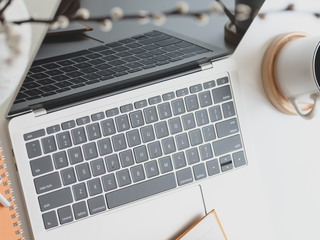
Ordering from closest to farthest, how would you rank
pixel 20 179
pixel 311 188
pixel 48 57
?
pixel 48 57 → pixel 20 179 → pixel 311 188

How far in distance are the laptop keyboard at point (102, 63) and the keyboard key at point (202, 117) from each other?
0.12m

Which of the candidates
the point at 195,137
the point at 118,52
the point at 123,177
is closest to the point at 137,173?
the point at 123,177

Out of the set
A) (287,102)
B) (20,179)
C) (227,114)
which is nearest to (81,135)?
(20,179)

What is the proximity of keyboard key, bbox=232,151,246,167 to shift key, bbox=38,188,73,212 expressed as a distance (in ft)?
1.01

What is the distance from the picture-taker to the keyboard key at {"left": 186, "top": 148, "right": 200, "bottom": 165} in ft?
1.80

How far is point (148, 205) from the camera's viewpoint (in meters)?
0.53

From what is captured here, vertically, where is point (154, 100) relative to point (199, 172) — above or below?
above

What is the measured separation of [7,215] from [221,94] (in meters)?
0.43

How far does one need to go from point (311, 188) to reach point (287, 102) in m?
0.20

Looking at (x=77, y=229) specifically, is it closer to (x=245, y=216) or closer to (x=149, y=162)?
(x=149, y=162)

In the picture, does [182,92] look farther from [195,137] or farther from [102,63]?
[102,63]

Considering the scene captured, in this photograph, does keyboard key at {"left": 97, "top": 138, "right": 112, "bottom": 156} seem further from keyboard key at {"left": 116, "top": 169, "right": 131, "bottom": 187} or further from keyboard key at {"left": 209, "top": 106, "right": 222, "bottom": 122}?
keyboard key at {"left": 209, "top": 106, "right": 222, "bottom": 122}

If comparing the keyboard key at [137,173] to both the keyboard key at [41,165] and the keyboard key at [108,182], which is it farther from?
the keyboard key at [41,165]

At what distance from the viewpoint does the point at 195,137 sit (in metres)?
0.55
